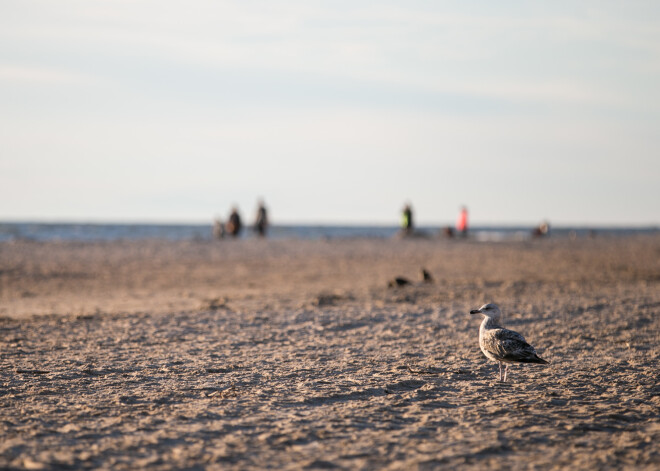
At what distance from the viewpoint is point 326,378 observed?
23.8ft

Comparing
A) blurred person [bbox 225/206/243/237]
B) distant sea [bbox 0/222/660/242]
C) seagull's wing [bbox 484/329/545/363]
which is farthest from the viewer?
distant sea [bbox 0/222/660/242]

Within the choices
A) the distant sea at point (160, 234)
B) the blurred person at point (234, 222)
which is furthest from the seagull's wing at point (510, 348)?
the blurred person at point (234, 222)

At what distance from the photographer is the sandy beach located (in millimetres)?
5082

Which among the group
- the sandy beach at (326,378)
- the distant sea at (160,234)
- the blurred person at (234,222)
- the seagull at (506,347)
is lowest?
the sandy beach at (326,378)

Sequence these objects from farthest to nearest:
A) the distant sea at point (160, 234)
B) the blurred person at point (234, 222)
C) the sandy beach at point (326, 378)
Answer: the distant sea at point (160, 234), the blurred person at point (234, 222), the sandy beach at point (326, 378)

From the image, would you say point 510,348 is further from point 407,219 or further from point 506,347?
point 407,219

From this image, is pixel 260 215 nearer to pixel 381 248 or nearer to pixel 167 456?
pixel 381 248

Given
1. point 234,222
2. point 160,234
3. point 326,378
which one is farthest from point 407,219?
point 326,378

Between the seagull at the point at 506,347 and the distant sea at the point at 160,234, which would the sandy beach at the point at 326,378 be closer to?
the seagull at the point at 506,347

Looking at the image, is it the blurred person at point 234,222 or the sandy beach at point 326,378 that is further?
the blurred person at point 234,222

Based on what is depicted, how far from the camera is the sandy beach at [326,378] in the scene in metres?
5.08

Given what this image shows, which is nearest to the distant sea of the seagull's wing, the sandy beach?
the sandy beach

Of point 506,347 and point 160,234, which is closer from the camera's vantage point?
point 506,347

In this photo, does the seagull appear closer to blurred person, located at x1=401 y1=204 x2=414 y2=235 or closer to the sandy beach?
the sandy beach
